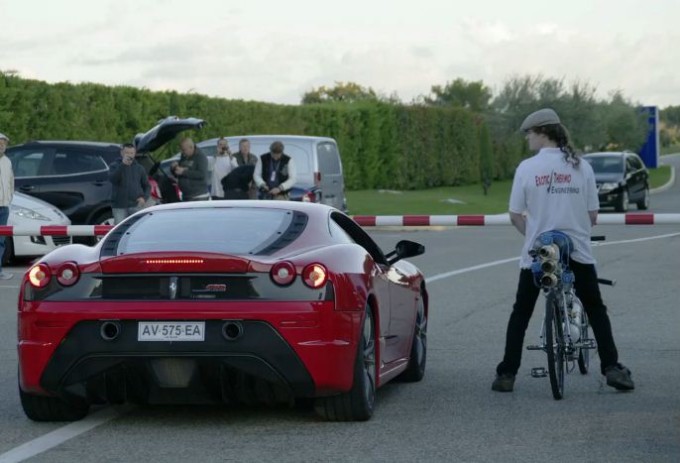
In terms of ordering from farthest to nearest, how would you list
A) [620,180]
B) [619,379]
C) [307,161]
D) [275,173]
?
1. [620,180]
2. [307,161]
3. [275,173]
4. [619,379]

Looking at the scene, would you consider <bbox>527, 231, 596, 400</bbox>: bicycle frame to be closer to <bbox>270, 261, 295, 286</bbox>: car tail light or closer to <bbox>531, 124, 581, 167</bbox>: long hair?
<bbox>531, 124, 581, 167</bbox>: long hair

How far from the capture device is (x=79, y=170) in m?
23.4

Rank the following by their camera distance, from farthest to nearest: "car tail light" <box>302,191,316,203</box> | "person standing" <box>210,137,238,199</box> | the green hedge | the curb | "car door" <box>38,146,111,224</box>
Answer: the curb < the green hedge < "car tail light" <box>302,191,316,203</box> < "person standing" <box>210,137,238,199</box> < "car door" <box>38,146,111,224</box>

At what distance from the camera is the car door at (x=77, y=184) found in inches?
908

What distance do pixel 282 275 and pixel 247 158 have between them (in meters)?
16.8

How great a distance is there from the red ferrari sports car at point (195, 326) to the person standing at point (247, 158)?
15861mm

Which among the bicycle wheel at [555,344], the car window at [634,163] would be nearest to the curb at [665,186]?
the car window at [634,163]

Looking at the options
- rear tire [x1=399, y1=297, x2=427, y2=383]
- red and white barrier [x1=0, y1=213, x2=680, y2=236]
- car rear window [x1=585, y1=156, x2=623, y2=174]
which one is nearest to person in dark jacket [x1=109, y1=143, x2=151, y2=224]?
red and white barrier [x1=0, y1=213, x2=680, y2=236]

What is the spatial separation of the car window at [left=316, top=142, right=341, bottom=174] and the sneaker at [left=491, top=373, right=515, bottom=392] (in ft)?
59.6

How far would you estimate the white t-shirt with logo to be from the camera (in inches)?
397

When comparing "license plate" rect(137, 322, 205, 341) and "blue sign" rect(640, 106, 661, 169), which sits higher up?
"license plate" rect(137, 322, 205, 341)

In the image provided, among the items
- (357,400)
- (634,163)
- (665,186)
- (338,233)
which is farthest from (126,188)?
(665,186)

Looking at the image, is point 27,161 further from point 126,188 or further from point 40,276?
point 40,276

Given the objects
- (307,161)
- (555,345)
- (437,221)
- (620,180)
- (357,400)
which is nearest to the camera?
(357,400)
